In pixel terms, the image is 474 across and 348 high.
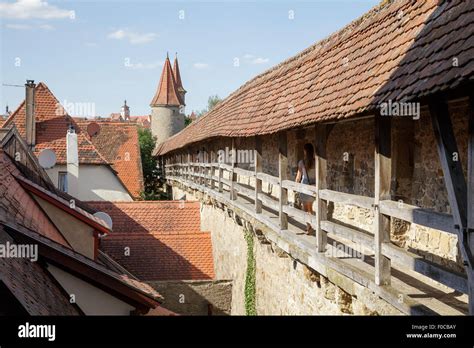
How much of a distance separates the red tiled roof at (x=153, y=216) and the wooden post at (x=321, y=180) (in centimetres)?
1336

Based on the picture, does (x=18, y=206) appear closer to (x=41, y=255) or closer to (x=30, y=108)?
(x=41, y=255)

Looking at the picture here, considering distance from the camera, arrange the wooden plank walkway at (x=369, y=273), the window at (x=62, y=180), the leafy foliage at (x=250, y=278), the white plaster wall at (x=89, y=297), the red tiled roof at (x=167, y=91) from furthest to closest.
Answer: the red tiled roof at (x=167, y=91) < the window at (x=62, y=180) < the leafy foliage at (x=250, y=278) < the white plaster wall at (x=89, y=297) < the wooden plank walkway at (x=369, y=273)

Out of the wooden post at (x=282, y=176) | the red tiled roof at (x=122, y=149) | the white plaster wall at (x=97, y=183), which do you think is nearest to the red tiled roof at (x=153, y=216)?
the white plaster wall at (x=97, y=183)

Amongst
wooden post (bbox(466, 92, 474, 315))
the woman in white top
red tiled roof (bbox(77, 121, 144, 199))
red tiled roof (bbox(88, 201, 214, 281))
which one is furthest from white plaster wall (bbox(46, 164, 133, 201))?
wooden post (bbox(466, 92, 474, 315))

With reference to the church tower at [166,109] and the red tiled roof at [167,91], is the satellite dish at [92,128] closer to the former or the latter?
the church tower at [166,109]

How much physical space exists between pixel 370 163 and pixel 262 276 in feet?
13.3

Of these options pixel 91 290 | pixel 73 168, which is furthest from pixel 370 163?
pixel 73 168

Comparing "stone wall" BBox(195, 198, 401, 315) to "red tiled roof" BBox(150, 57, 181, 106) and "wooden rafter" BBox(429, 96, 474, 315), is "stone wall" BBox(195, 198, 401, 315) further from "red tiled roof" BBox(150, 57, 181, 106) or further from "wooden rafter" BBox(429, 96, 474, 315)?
"red tiled roof" BBox(150, 57, 181, 106)

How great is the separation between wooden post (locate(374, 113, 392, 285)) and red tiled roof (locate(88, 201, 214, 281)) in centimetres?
1206

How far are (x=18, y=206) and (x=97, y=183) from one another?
15752 mm

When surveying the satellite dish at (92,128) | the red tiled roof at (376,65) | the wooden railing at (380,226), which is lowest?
the wooden railing at (380,226)

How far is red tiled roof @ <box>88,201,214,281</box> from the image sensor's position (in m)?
17.0

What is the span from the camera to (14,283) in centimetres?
523

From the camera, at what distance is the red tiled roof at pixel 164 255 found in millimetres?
16906
